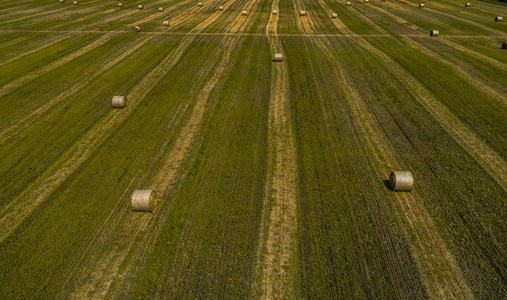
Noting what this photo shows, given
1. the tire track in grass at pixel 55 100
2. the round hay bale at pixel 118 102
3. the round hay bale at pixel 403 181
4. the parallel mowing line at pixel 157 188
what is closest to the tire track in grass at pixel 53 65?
the tire track in grass at pixel 55 100

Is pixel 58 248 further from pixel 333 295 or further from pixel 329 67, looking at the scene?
pixel 329 67

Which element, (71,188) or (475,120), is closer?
(71,188)

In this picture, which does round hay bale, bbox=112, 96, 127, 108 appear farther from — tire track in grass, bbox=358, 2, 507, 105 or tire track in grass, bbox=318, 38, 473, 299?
tire track in grass, bbox=358, 2, 507, 105

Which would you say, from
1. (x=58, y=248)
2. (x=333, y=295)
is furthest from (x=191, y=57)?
(x=333, y=295)

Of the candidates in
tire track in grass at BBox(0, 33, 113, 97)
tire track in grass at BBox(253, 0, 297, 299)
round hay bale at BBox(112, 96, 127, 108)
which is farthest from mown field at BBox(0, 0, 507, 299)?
round hay bale at BBox(112, 96, 127, 108)

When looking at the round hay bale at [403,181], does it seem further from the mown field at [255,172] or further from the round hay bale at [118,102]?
the round hay bale at [118,102]

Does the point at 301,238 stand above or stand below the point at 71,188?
below

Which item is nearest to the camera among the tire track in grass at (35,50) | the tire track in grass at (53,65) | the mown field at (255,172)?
the mown field at (255,172)
